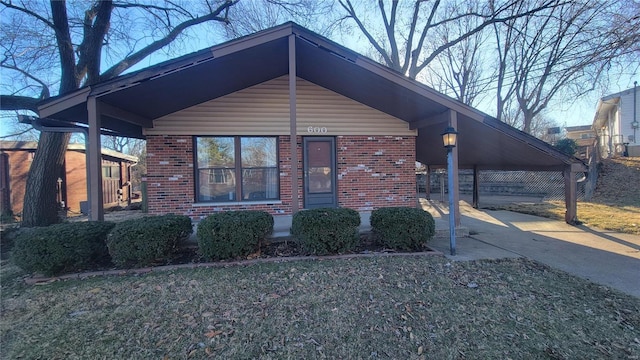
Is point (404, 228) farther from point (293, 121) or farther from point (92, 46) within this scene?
point (92, 46)

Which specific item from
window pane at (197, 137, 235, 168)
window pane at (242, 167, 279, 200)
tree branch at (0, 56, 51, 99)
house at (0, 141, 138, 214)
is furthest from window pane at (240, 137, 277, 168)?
house at (0, 141, 138, 214)

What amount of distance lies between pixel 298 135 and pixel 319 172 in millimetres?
1095

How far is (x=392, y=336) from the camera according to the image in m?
2.76

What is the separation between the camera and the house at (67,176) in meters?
12.3

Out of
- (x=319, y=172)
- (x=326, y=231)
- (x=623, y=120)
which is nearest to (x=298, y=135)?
(x=319, y=172)

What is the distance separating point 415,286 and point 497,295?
36.3 inches

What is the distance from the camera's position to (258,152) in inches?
301

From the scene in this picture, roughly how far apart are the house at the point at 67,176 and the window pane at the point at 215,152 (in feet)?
22.6

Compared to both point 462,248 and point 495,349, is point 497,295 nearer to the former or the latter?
point 495,349

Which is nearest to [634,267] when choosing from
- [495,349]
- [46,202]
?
[495,349]

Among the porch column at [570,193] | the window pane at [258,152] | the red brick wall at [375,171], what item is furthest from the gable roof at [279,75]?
the window pane at [258,152]

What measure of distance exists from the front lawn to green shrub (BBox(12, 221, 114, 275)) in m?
0.33

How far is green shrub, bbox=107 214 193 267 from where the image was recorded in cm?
429

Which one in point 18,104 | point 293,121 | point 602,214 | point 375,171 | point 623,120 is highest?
point 623,120
